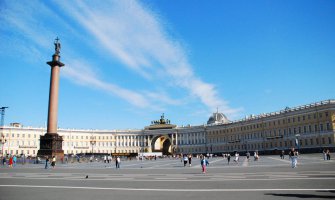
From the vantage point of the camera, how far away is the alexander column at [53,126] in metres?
48.4

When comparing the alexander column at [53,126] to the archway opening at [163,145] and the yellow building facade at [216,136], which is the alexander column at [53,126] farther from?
the archway opening at [163,145]

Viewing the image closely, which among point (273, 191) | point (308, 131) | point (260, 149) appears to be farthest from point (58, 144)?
point (260, 149)

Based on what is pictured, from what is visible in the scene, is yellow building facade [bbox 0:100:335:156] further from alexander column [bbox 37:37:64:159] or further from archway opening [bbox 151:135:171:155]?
alexander column [bbox 37:37:64:159]

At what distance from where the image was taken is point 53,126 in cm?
4922

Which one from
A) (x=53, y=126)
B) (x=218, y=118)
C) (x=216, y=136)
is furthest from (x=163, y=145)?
(x=53, y=126)

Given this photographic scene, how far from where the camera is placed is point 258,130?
10112cm

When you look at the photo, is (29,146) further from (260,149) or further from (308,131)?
(308,131)

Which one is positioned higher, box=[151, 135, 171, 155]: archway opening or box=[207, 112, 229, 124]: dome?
box=[207, 112, 229, 124]: dome

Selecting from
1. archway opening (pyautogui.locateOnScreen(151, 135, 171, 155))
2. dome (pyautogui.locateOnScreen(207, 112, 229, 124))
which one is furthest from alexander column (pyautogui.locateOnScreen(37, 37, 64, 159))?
archway opening (pyautogui.locateOnScreen(151, 135, 171, 155))

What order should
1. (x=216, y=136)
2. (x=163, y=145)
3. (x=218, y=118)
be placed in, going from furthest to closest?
(x=163, y=145), (x=218, y=118), (x=216, y=136)

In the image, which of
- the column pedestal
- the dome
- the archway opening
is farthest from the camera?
the archway opening

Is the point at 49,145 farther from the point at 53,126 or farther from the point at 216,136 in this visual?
the point at 216,136

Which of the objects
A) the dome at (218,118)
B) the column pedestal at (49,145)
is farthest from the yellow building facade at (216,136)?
the column pedestal at (49,145)

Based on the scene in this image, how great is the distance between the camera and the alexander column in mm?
48375
